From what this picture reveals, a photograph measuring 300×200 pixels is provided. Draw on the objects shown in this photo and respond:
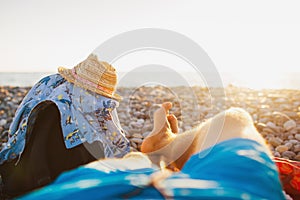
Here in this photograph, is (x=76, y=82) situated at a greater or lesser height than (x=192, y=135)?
greater

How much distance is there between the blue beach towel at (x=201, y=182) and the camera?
26.1 inches

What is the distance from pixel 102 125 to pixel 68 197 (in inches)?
34.3

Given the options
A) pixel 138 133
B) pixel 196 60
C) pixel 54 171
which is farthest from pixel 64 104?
pixel 138 133

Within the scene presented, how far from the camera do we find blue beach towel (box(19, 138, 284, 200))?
66cm

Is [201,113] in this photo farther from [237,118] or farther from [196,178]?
[196,178]

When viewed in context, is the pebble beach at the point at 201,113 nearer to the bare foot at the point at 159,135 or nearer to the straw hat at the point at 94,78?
the bare foot at the point at 159,135

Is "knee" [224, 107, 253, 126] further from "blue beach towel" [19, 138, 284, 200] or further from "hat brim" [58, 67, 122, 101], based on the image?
"hat brim" [58, 67, 122, 101]

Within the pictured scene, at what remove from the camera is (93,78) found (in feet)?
5.03

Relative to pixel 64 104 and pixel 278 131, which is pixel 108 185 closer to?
pixel 64 104

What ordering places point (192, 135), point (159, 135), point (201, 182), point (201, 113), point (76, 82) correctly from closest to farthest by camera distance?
point (201, 182) → point (192, 135) → point (159, 135) → point (76, 82) → point (201, 113)

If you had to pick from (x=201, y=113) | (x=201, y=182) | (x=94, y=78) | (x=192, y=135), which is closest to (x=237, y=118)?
(x=192, y=135)

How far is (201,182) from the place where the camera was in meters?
0.68

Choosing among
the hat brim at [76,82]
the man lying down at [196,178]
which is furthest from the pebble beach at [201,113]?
the man lying down at [196,178]

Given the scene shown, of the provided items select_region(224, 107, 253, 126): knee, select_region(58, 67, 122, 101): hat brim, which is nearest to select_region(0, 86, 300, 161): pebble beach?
select_region(58, 67, 122, 101): hat brim
